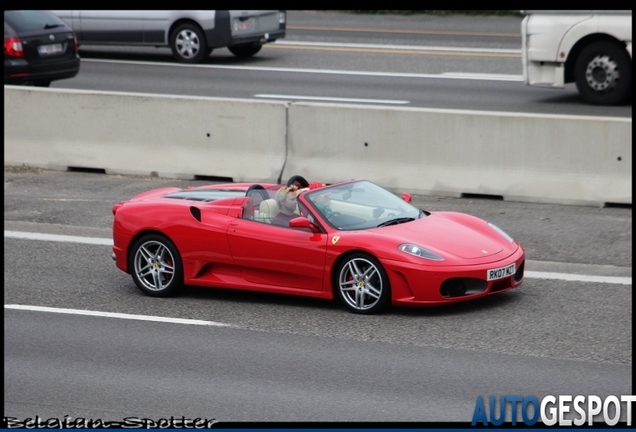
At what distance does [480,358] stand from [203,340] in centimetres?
223

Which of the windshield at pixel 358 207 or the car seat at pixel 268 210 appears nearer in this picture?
the windshield at pixel 358 207

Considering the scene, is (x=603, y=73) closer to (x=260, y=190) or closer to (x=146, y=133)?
(x=146, y=133)

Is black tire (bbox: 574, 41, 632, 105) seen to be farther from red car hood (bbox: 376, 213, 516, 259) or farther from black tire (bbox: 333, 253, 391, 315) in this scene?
black tire (bbox: 333, 253, 391, 315)

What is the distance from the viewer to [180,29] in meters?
23.3

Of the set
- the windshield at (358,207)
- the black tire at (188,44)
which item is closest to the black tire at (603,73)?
the windshield at (358,207)

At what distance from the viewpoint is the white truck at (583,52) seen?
17234 mm

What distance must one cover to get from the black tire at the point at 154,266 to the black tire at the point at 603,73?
33.2 feet

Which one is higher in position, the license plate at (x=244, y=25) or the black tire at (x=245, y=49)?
the license plate at (x=244, y=25)

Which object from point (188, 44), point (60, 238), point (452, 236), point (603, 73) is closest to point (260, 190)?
point (452, 236)

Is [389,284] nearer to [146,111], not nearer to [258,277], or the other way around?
[258,277]

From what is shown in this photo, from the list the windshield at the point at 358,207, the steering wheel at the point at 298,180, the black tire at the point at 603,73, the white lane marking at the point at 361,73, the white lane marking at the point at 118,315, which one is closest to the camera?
the white lane marking at the point at 118,315

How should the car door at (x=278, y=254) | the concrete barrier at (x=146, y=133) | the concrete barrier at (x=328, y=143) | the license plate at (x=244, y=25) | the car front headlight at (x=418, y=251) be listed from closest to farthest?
the car front headlight at (x=418, y=251) → the car door at (x=278, y=254) → the concrete barrier at (x=328, y=143) → the concrete barrier at (x=146, y=133) → the license plate at (x=244, y=25)

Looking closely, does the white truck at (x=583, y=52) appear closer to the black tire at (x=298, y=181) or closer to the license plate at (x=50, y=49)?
the license plate at (x=50, y=49)

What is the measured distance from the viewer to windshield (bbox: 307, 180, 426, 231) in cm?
939
